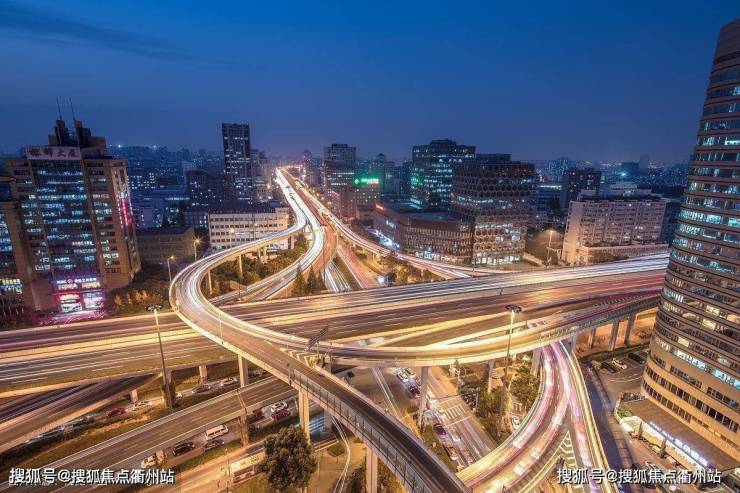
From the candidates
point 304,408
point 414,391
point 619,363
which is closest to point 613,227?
point 619,363

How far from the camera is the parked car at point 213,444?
50.4m

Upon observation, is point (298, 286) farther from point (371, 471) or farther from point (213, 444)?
point (371, 471)

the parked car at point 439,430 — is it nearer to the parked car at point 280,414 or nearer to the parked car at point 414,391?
the parked car at point 414,391

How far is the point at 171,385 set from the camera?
5859 cm

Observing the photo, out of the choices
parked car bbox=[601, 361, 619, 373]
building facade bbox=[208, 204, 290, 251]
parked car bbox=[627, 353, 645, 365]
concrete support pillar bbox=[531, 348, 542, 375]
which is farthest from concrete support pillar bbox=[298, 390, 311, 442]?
building facade bbox=[208, 204, 290, 251]

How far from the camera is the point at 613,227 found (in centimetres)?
14625

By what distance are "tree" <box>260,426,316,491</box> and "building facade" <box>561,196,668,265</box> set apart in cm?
13271

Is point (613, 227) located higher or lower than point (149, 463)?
higher

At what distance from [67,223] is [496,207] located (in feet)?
455

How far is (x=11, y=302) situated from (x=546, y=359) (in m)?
127

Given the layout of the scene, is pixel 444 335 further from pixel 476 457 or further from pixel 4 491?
pixel 4 491

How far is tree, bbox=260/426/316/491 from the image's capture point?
39.9m

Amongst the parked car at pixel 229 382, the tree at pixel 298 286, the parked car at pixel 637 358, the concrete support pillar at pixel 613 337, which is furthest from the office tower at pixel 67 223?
the parked car at pixel 637 358

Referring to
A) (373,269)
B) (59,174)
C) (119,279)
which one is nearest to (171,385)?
(119,279)
